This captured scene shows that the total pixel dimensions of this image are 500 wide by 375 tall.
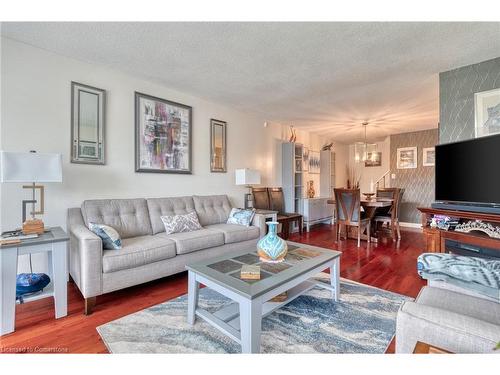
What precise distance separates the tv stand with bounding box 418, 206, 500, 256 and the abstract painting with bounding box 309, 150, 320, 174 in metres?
3.17

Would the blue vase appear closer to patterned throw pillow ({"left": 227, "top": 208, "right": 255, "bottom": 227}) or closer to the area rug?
the area rug

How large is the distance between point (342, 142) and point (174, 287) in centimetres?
649

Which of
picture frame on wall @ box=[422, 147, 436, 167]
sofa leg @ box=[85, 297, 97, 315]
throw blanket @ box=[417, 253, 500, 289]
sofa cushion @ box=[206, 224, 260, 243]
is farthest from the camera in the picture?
picture frame on wall @ box=[422, 147, 436, 167]

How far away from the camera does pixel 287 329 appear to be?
5.31 ft

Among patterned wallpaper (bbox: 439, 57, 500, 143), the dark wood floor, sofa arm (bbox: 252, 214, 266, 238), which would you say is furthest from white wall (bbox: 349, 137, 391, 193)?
sofa arm (bbox: 252, 214, 266, 238)

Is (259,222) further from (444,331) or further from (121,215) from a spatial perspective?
(444,331)

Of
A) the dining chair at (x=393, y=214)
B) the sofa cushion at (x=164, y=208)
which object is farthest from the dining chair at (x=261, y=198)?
the dining chair at (x=393, y=214)

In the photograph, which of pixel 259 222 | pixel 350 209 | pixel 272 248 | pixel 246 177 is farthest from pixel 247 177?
pixel 272 248

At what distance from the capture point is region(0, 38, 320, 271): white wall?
213cm

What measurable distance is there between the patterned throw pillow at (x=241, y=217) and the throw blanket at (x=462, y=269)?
2116 mm

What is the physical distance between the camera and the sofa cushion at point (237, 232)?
286cm

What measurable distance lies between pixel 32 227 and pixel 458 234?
3924 millimetres

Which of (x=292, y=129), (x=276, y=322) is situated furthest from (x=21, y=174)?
(x=292, y=129)

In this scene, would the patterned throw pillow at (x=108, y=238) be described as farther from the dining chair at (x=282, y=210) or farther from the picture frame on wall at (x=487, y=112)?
the picture frame on wall at (x=487, y=112)
